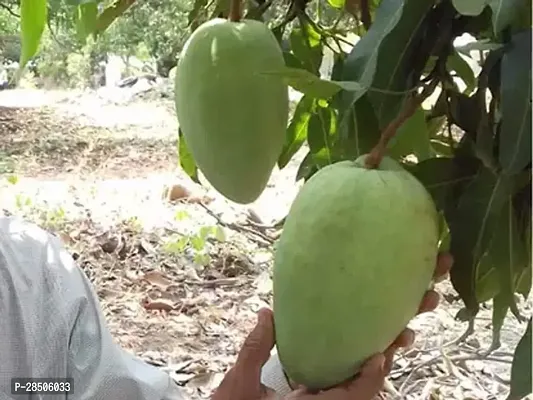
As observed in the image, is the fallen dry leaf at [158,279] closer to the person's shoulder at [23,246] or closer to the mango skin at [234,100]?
the person's shoulder at [23,246]

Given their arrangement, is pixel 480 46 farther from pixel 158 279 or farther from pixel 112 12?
pixel 158 279

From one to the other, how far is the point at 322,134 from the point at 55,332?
0.31 m

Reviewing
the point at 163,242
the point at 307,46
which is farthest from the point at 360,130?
the point at 163,242

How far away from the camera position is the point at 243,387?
60 centimetres

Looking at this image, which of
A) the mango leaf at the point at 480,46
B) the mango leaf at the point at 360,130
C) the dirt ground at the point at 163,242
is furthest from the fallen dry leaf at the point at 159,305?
the mango leaf at the point at 480,46

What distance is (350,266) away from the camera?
0.41m

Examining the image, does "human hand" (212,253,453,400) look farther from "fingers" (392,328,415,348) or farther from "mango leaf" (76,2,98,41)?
"mango leaf" (76,2,98,41)

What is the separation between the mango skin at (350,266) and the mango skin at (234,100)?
0.11 meters

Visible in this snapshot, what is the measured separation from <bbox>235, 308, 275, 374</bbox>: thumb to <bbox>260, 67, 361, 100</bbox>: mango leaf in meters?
0.13

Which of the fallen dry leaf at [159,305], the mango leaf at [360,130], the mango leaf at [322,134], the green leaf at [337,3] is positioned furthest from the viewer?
the fallen dry leaf at [159,305]

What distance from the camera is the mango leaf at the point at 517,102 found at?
39 centimetres

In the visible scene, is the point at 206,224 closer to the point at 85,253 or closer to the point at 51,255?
the point at 85,253

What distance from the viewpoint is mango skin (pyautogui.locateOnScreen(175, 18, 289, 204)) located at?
1.77ft

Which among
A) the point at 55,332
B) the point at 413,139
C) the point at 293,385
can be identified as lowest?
the point at 55,332
